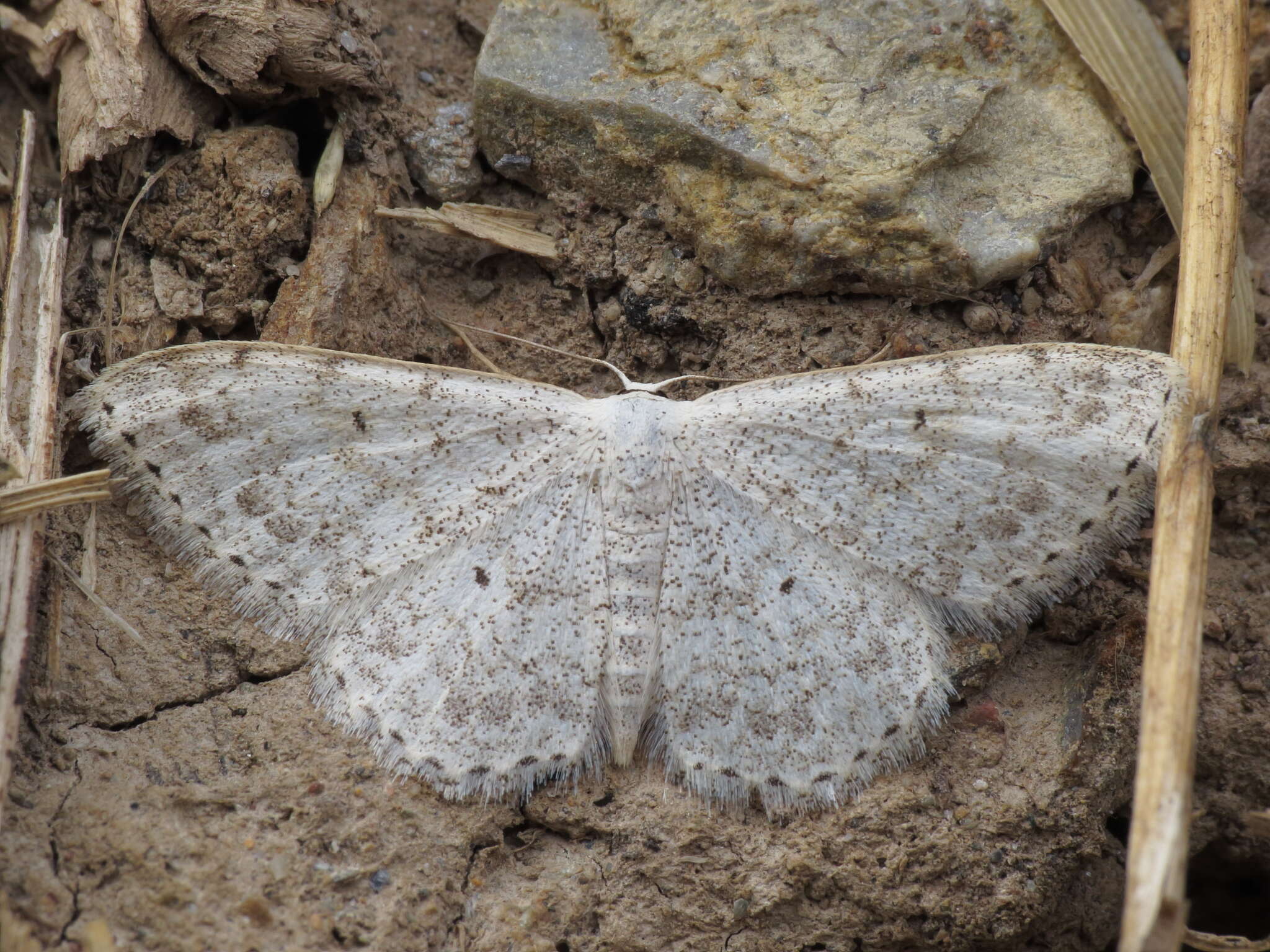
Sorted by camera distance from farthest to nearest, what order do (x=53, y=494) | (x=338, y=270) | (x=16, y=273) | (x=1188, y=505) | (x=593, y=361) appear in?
(x=593, y=361) → (x=338, y=270) → (x=16, y=273) → (x=53, y=494) → (x=1188, y=505)

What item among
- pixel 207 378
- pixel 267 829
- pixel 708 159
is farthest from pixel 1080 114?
pixel 267 829

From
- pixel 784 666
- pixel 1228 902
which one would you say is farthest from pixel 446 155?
pixel 1228 902

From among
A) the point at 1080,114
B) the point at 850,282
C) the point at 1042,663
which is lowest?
the point at 1042,663

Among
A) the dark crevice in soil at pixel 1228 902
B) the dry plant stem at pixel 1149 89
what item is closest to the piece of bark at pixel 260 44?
the dry plant stem at pixel 1149 89

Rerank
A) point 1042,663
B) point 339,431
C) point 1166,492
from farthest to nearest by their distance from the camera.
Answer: point 1042,663 < point 339,431 < point 1166,492

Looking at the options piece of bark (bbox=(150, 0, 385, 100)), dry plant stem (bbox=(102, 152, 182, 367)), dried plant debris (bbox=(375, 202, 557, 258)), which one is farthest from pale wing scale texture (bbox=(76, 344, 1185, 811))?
piece of bark (bbox=(150, 0, 385, 100))

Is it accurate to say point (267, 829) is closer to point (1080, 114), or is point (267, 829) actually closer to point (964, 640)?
point (964, 640)

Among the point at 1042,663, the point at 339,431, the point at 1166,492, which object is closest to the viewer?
the point at 1166,492

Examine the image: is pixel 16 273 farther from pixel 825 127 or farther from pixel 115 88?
pixel 825 127
